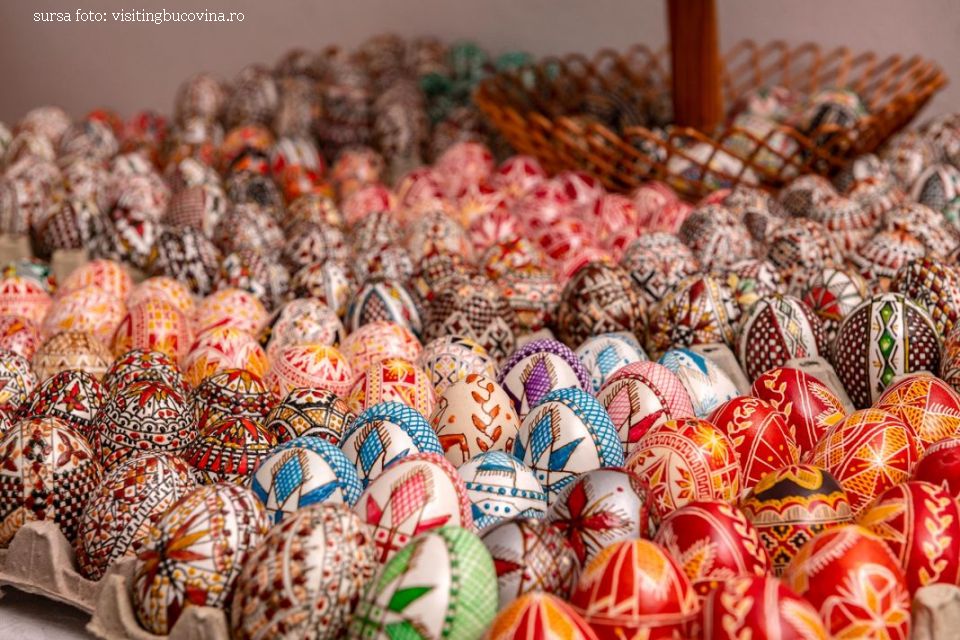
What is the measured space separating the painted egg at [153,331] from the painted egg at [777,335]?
3.94 ft

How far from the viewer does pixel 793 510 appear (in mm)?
1562

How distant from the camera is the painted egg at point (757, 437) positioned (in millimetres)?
1822

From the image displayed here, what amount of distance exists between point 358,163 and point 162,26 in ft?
8.13

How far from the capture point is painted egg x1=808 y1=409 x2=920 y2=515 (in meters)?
1.71

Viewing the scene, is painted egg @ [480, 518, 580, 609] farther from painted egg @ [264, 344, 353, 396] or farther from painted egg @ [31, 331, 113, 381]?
painted egg @ [31, 331, 113, 381]

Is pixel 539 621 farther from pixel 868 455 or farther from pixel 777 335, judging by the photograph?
pixel 777 335

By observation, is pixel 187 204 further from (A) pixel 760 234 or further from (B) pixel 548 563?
(B) pixel 548 563

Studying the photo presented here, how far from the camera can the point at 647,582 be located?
1360 millimetres

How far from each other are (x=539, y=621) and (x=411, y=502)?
295mm

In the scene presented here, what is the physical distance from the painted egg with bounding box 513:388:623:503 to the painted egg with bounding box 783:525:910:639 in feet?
1.38

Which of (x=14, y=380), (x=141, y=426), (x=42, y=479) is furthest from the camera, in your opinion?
(x=14, y=380)

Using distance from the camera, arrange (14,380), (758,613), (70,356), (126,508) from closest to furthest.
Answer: (758,613)
(126,508)
(14,380)
(70,356)

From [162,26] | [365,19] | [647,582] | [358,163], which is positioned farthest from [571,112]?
[647,582]

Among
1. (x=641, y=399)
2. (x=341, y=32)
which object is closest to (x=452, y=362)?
(x=641, y=399)
